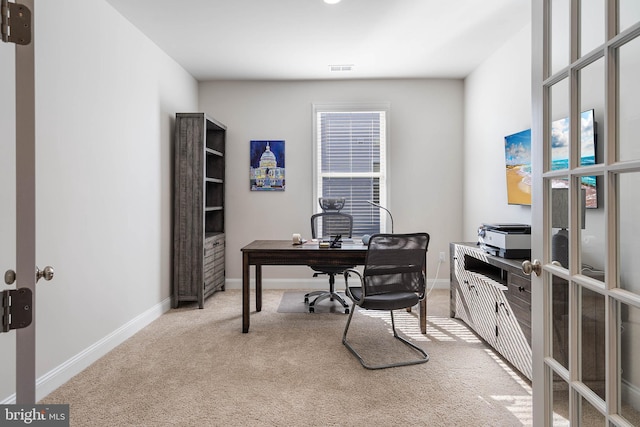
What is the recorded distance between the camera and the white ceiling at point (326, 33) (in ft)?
9.77

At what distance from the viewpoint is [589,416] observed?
1059 mm

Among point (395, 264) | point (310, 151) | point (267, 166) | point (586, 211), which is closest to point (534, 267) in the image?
point (586, 211)

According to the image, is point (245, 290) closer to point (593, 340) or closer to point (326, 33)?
point (326, 33)

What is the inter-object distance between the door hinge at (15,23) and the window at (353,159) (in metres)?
3.90

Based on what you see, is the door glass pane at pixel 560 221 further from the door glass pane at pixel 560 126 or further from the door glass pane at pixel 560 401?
the door glass pane at pixel 560 401

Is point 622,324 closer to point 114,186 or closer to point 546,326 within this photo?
point 546,326

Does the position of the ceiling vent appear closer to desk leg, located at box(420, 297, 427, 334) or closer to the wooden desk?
the wooden desk

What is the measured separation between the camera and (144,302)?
3426 mm

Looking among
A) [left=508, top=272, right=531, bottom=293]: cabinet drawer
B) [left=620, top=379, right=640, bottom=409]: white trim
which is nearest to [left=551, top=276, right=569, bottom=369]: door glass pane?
[left=620, top=379, right=640, bottom=409]: white trim

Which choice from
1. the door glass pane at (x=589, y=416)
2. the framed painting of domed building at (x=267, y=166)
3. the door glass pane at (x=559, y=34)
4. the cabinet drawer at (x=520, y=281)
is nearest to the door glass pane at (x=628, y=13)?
the door glass pane at (x=559, y=34)

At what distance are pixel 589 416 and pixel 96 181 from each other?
3.04m

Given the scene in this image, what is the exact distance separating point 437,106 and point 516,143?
1610 millimetres

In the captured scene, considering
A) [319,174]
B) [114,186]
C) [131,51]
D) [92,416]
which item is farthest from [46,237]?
[319,174]

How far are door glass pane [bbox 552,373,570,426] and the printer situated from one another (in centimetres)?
158
